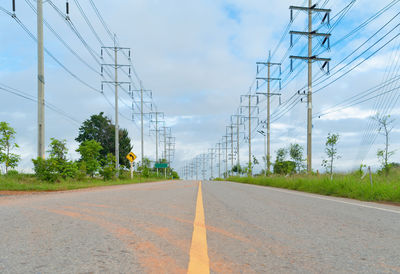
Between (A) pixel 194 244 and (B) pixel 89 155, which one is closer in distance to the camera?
(A) pixel 194 244

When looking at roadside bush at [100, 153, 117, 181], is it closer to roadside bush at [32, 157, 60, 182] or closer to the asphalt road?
roadside bush at [32, 157, 60, 182]

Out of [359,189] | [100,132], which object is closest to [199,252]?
[359,189]

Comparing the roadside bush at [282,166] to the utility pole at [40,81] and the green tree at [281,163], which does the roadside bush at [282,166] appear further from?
the utility pole at [40,81]

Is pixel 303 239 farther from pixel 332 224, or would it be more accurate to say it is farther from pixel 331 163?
pixel 331 163

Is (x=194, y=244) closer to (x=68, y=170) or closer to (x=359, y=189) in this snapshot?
(x=359, y=189)

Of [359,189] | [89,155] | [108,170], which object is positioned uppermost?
[89,155]

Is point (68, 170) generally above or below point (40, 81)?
below

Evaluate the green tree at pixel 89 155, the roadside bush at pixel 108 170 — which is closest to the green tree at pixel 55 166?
the green tree at pixel 89 155

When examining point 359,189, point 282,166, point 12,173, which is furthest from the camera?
point 282,166

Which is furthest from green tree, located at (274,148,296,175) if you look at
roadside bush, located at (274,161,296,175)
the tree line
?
the tree line

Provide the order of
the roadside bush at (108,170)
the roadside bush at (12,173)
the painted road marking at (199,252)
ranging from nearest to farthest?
the painted road marking at (199,252) → the roadside bush at (12,173) → the roadside bush at (108,170)

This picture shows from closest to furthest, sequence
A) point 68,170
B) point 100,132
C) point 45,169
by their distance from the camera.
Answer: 1. point 45,169
2. point 68,170
3. point 100,132

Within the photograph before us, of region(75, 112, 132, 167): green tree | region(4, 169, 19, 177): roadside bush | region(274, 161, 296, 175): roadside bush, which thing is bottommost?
region(274, 161, 296, 175): roadside bush

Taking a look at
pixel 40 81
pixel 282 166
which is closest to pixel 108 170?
pixel 40 81
